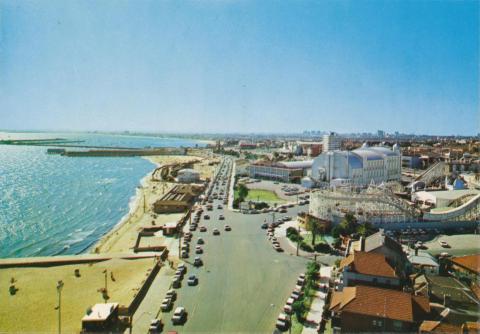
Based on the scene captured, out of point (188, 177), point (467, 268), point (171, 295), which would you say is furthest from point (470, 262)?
point (188, 177)

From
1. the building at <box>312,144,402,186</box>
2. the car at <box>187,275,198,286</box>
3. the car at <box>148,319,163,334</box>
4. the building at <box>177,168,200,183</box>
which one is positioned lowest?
the car at <box>148,319,163,334</box>

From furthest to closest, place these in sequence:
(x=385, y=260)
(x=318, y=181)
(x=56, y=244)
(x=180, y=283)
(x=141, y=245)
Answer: (x=318, y=181), (x=56, y=244), (x=141, y=245), (x=180, y=283), (x=385, y=260)

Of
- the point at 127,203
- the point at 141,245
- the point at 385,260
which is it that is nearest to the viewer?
the point at 385,260

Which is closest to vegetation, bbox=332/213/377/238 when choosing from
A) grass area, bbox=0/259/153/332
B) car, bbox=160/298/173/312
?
grass area, bbox=0/259/153/332

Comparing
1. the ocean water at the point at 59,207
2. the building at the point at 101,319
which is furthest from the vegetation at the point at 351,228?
the ocean water at the point at 59,207

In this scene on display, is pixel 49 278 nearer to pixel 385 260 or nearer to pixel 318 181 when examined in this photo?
pixel 385 260

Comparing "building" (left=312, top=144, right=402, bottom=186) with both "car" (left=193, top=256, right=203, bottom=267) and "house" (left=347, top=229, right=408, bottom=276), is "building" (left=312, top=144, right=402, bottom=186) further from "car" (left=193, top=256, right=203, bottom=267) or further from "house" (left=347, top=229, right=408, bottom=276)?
"car" (left=193, top=256, right=203, bottom=267)

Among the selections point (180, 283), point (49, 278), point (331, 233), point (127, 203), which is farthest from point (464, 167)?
point (49, 278)

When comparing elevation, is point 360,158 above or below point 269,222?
above
